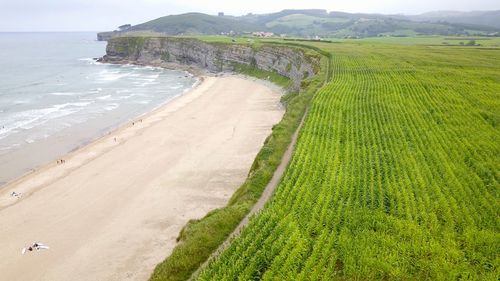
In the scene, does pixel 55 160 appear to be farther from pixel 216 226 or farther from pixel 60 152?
pixel 216 226

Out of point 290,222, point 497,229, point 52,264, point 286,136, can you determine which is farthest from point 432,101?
point 52,264

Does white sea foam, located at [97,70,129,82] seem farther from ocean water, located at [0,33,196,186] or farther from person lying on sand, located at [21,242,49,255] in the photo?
person lying on sand, located at [21,242,49,255]

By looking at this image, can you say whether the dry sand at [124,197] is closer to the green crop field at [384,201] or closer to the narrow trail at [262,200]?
the narrow trail at [262,200]

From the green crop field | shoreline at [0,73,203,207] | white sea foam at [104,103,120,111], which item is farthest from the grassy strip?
white sea foam at [104,103,120,111]

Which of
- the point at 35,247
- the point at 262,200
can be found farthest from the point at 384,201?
the point at 35,247

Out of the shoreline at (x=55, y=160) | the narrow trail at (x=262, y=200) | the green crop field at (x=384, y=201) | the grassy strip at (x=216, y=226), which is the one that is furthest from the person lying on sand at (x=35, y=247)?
the green crop field at (x=384, y=201)

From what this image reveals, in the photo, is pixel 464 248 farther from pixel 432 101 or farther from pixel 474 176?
pixel 432 101
